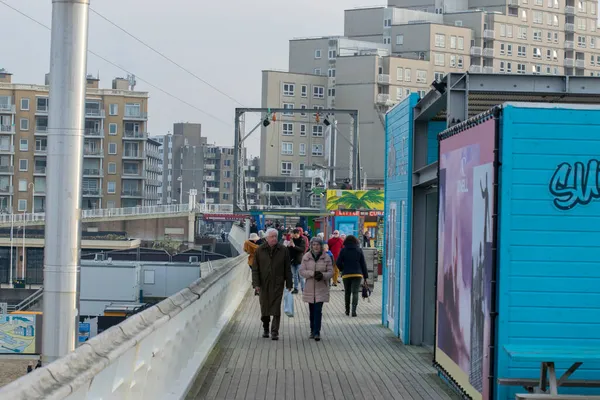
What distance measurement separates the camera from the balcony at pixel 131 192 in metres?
128

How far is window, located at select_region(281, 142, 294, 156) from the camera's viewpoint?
116250mm

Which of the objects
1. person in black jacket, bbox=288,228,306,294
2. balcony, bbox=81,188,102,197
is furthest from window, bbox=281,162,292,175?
person in black jacket, bbox=288,228,306,294

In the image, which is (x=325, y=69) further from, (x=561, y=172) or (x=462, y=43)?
(x=561, y=172)

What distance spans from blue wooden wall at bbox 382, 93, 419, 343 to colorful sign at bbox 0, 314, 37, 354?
4603 cm

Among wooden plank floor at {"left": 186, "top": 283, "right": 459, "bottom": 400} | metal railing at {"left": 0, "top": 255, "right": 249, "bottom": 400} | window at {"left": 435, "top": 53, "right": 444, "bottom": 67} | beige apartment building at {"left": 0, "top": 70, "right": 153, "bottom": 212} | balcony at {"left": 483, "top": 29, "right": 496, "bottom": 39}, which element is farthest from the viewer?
beige apartment building at {"left": 0, "top": 70, "right": 153, "bottom": 212}

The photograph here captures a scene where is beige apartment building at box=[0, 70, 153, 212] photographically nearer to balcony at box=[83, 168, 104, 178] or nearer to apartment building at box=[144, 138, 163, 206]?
balcony at box=[83, 168, 104, 178]

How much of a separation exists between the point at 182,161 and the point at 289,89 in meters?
76.6

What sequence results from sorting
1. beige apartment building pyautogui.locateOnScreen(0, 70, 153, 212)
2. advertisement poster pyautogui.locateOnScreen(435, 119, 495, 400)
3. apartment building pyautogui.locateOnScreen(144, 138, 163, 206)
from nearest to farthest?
advertisement poster pyautogui.locateOnScreen(435, 119, 495, 400)
beige apartment building pyautogui.locateOnScreen(0, 70, 153, 212)
apartment building pyautogui.locateOnScreen(144, 138, 163, 206)

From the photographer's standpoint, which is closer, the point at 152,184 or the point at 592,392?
the point at 592,392

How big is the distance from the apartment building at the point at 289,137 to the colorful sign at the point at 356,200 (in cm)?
7353

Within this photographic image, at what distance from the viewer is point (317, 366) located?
1314 cm

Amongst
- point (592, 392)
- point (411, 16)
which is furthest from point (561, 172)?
point (411, 16)

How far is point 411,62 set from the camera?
11125 cm

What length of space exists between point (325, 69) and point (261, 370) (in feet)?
366
